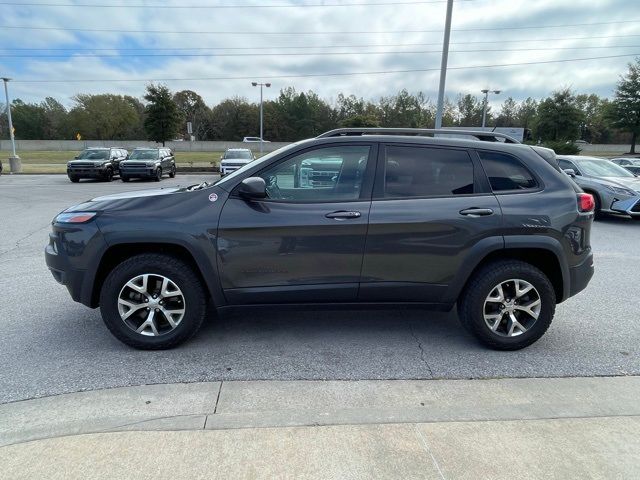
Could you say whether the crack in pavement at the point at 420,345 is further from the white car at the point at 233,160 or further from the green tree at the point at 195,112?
the green tree at the point at 195,112

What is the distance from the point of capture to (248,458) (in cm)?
232

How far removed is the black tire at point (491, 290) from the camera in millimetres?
3541

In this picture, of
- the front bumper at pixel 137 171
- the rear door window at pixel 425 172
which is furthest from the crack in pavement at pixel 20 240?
the front bumper at pixel 137 171

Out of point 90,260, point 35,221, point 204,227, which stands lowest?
point 35,221

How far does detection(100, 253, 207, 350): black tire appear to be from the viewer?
339 cm

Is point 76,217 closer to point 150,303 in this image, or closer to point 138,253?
point 138,253

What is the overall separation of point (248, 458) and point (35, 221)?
381 inches

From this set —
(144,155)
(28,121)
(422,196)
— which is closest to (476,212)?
(422,196)

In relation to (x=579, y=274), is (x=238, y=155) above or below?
above

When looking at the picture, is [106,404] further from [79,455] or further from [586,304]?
[586,304]

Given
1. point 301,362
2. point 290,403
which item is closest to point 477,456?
point 290,403

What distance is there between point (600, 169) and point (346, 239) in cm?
1065

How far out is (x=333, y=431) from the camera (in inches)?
101

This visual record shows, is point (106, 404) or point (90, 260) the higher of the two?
point (90, 260)
